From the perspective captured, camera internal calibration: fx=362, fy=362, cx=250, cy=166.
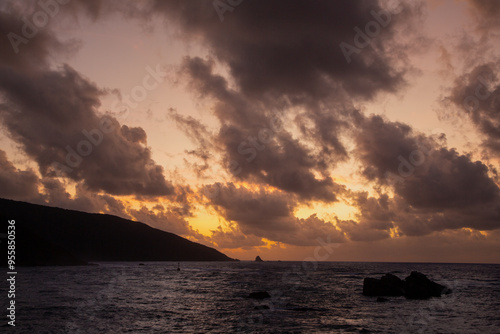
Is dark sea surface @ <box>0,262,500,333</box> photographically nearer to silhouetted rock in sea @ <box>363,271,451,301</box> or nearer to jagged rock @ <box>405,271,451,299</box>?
jagged rock @ <box>405,271,451,299</box>

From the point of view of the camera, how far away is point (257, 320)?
36.2 metres

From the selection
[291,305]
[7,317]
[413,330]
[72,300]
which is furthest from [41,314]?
[413,330]

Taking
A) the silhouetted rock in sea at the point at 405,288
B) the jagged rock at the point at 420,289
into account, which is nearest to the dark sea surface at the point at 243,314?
the jagged rock at the point at 420,289

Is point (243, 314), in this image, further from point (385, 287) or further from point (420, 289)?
point (420, 289)

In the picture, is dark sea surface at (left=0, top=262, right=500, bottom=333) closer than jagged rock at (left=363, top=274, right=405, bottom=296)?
Yes

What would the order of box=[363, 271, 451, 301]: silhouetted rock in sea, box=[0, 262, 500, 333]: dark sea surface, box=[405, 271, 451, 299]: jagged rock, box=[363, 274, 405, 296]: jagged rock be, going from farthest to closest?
box=[363, 274, 405, 296]: jagged rock → box=[363, 271, 451, 301]: silhouetted rock in sea → box=[405, 271, 451, 299]: jagged rock → box=[0, 262, 500, 333]: dark sea surface

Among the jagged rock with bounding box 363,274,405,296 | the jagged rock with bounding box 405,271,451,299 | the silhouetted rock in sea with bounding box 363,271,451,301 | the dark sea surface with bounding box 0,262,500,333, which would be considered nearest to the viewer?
the dark sea surface with bounding box 0,262,500,333

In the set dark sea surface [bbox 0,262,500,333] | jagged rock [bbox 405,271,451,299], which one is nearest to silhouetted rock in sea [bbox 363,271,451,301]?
jagged rock [bbox 405,271,451,299]

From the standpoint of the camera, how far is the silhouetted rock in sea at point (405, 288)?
5634 centimetres

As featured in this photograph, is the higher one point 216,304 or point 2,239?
point 2,239

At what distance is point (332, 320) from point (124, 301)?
2888 centimetres

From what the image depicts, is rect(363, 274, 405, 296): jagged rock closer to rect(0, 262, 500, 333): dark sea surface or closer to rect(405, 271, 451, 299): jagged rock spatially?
rect(405, 271, 451, 299): jagged rock

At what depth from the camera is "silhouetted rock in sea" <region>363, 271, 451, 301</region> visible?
56.3m

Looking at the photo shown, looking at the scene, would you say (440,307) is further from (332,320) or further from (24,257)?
(24,257)
